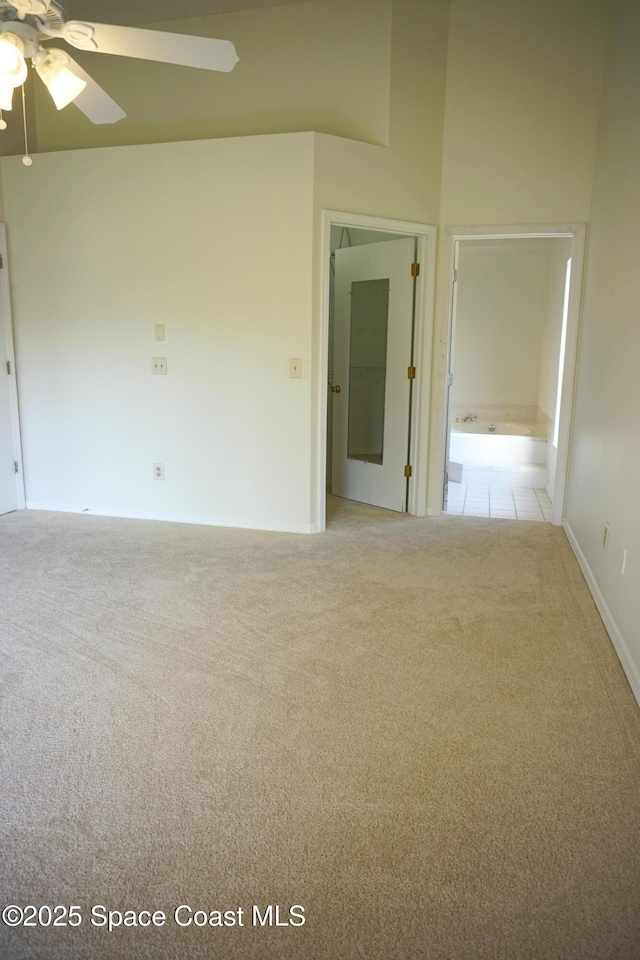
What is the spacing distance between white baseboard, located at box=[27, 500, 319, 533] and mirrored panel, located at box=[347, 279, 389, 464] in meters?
1.10

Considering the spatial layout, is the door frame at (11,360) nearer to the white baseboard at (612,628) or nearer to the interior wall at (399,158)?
the interior wall at (399,158)

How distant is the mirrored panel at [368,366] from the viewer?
5312 millimetres

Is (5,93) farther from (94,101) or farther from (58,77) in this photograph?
(94,101)

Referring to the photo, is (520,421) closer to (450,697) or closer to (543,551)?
(543,551)

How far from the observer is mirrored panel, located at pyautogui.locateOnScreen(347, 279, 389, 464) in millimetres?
5312

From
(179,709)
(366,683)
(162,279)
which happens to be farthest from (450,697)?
(162,279)

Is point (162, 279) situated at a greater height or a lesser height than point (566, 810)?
greater

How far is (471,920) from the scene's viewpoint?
Result: 5.10ft

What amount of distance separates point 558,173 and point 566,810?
4.19 metres

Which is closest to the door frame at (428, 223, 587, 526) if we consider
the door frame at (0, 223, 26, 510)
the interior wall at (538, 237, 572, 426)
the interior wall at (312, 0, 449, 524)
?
the interior wall at (312, 0, 449, 524)

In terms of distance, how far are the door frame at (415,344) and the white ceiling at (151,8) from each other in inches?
60.1

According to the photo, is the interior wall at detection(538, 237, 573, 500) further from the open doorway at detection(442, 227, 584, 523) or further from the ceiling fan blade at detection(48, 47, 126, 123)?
the ceiling fan blade at detection(48, 47, 126, 123)

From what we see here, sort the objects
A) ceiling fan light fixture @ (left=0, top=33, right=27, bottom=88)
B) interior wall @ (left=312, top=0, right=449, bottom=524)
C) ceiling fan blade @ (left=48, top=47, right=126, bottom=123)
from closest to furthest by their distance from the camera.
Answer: ceiling fan light fixture @ (left=0, top=33, right=27, bottom=88)
ceiling fan blade @ (left=48, top=47, right=126, bottom=123)
interior wall @ (left=312, top=0, right=449, bottom=524)

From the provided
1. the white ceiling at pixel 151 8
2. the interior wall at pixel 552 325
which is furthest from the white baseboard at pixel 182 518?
the interior wall at pixel 552 325
